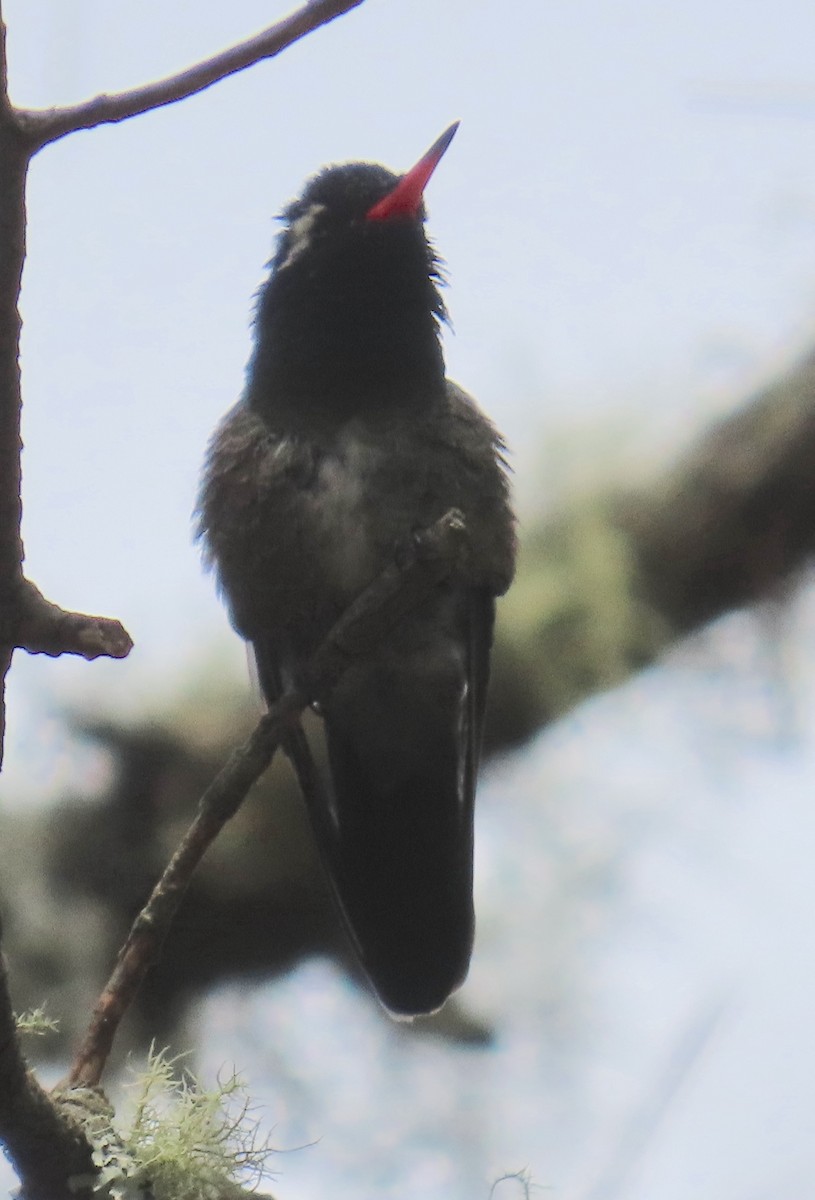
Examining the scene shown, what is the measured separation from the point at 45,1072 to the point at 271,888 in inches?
20.3

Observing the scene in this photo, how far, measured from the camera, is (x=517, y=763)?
3078mm

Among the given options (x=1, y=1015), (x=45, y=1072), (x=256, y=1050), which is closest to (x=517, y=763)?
(x=256, y=1050)

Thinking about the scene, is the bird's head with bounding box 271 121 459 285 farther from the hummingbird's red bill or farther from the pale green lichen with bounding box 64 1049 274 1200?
the pale green lichen with bounding box 64 1049 274 1200

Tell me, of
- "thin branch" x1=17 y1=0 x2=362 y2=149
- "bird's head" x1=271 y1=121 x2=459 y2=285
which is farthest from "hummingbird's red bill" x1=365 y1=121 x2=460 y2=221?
"thin branch" x1=17 y1=0 x2=362 y2=149

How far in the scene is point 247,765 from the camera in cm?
190

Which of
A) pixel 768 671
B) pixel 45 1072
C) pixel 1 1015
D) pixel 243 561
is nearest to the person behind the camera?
pixel 1 1015

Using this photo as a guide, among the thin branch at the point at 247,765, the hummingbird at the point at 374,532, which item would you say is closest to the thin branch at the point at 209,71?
the thin branch at the point at 247,765

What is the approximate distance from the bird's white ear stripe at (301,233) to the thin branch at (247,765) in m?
1.09

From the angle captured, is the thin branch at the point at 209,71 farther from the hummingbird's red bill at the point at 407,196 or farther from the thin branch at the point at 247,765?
the hummingbird's red bill at the point at 407,196

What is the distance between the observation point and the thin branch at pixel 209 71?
150 centimetres

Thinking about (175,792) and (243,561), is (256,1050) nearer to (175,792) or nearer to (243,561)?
(175,792)

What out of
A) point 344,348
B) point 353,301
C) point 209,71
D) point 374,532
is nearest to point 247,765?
point 209,71

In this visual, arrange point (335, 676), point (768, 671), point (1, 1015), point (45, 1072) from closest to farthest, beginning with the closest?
point (1, 1015)
point (335, 676)
point (45, 1072)
point (768, 671)

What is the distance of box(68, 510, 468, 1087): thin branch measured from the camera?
1.77 m
